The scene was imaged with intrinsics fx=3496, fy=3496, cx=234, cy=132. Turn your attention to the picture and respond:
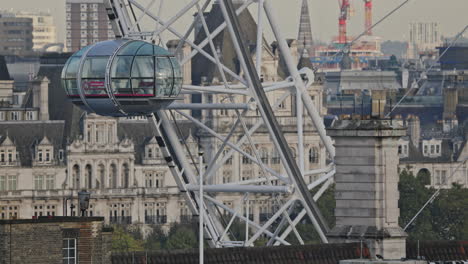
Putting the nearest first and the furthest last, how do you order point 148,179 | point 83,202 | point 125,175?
point 83,202, point 125,175, point 148,179

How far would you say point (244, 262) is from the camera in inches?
2776

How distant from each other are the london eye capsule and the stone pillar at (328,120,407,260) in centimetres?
1093

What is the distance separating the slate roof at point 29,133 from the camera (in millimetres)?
189125

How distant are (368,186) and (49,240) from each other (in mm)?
11553

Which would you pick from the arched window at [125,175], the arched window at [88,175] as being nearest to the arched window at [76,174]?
the arched window at [88,175]

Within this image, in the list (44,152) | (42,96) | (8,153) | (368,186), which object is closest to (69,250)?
(368,186)

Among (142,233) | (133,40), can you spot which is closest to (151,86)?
(133,40)

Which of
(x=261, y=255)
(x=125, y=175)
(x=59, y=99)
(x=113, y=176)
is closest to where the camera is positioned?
(x=261, y=255)

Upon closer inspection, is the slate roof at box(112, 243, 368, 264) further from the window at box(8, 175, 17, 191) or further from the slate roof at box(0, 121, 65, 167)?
the window at box(8, 175, 17, 191)

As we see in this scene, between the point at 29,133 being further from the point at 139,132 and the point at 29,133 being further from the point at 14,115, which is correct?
the point at 139,132

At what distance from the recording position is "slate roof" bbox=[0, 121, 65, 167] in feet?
620

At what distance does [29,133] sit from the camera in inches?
7446

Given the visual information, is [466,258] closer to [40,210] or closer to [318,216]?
[318,216]

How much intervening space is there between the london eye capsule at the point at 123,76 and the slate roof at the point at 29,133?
3933 inches
